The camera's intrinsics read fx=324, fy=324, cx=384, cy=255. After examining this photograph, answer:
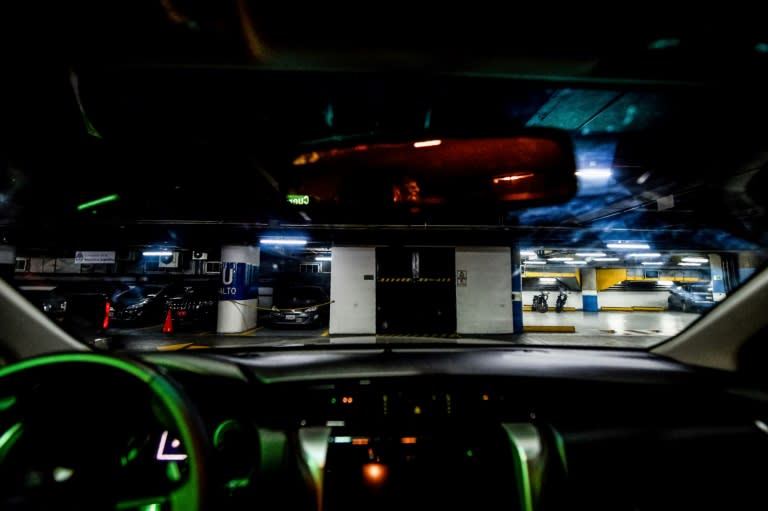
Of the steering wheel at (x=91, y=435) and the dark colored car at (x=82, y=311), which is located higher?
the dark colored car at (x=82, y=311)

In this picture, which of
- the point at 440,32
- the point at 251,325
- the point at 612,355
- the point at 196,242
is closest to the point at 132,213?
the point at 196,242

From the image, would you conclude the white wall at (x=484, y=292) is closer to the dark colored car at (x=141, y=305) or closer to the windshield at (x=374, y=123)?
the windshield at (x=374, y=123)

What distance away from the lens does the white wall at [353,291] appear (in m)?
11.5

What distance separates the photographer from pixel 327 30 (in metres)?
1.78

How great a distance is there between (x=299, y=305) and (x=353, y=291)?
2.22m

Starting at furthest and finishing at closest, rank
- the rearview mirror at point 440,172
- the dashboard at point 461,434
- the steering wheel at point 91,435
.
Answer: the rearview mirror at point 440,172
the dashboard at point 461,434
the steering wheel at point 91,435

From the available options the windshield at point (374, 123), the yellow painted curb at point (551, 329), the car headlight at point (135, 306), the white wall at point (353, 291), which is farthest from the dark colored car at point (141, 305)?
the yellow painted curb at point (551, 329)

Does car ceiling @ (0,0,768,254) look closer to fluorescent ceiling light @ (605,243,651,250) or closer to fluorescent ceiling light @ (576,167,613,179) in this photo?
fluorescent ceiling light @ (576,167,613,179)

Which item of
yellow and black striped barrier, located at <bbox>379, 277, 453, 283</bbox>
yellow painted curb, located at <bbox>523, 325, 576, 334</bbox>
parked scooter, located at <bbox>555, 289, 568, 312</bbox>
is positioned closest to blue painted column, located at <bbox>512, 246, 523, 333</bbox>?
yellow painted curb, located at <bbox>523, 325, 576, 334</bbox>

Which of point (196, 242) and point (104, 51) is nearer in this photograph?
point (104, 51)

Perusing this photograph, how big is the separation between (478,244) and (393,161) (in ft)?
32.3

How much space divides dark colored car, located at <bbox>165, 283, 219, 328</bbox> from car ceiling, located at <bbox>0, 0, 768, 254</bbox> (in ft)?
23.0

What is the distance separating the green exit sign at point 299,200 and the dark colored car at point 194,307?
10539 mm

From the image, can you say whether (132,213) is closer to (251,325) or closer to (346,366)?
(251,325)
